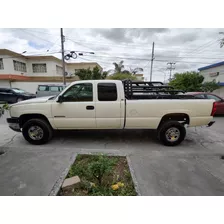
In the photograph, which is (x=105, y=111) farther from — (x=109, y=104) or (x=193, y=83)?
(x=193, y=83)

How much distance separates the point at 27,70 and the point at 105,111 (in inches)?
1012

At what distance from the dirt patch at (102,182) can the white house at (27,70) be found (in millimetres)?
16967

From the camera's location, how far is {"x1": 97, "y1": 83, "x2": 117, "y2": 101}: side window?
346cm

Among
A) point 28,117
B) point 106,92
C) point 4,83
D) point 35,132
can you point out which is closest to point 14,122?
point 28,117

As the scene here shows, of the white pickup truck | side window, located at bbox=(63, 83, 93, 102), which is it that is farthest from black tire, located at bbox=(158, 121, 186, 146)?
side window, located at bbox=(63, 83, 93, 102)

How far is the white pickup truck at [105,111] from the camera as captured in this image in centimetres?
343

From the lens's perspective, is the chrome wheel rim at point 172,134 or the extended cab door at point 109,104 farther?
the chrome wheel rim at point 172,134

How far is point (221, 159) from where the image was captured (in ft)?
10.4

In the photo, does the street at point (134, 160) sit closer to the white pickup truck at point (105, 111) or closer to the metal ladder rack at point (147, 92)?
the white pickup truck at point (105, 111)

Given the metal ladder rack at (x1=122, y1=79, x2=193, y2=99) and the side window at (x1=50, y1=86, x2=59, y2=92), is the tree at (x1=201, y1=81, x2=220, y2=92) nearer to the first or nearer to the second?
the metal ladder rack at (x1=122, y1=79, x2=193, y2=99)

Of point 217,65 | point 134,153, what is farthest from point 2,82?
point 217,65

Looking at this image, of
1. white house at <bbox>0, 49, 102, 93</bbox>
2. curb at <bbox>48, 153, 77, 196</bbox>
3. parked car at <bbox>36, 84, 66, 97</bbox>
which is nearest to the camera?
curb at <bbox>48, 153, 77, 196</bbox>

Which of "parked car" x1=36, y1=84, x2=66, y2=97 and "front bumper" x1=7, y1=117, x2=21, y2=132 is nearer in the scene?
"front bumper" x1=7, y1=117, x2=21, y2=132

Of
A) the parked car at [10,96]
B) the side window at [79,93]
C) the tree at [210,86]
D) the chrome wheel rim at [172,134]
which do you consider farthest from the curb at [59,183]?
the tree at [210,86]
